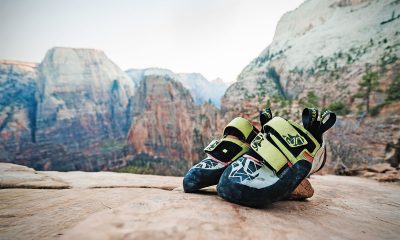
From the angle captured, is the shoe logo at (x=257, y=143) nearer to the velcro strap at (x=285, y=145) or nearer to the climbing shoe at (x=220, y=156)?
the velcro strap at (x=285, y=145)

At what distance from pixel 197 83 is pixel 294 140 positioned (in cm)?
11127

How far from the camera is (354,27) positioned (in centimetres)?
4212

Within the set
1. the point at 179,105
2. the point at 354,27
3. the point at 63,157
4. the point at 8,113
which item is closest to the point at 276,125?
the point at 179,105

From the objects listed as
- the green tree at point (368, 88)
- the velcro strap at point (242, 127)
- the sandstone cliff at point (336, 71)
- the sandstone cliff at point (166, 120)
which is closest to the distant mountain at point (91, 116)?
the sandstone cliff at point (166, 120)

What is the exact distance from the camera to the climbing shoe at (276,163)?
1507mm

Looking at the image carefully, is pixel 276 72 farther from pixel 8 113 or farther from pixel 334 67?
pixel 8 113

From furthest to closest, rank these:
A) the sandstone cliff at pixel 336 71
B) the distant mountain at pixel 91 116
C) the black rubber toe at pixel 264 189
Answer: the distant mountain at pixel 91 116 < the sandstone cliff at pixel 336 71 < the black rubber toe at pixel 264 189

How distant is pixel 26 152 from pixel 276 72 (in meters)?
60.5

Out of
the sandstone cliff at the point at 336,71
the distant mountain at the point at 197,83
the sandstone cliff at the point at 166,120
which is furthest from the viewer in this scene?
the distant mountain at the point at 197,83

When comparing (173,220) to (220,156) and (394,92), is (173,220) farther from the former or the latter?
(394,92)

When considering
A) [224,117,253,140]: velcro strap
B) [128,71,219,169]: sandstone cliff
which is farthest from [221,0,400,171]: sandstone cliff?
[224,117,253,140]: velcro strap

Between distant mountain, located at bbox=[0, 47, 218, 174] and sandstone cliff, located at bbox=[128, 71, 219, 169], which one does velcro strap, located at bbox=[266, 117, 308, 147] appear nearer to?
distant mountain, located at bbox=[0, 47, 218, 174]

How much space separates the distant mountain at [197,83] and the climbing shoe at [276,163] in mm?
99418

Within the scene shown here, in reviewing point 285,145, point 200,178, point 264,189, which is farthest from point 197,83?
point 264,189
